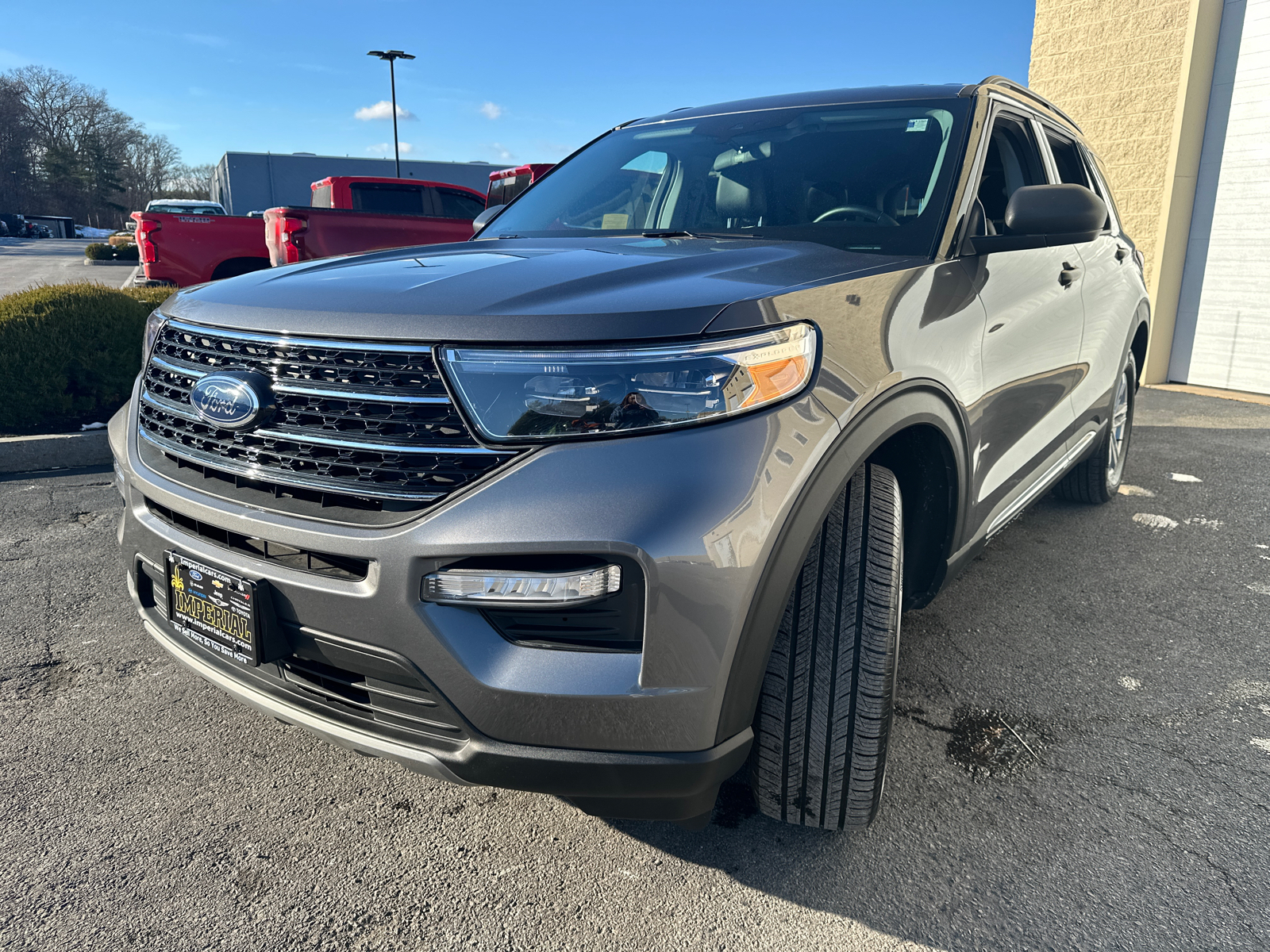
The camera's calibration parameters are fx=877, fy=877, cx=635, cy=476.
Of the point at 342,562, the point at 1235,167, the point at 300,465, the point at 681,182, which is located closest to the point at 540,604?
the point at 342,562

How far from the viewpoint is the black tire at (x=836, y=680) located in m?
1.71

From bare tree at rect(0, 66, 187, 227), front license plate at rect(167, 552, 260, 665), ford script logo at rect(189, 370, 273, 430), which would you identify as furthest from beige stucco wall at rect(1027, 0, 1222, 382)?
bare tree at rect(0, 66, 187, 227)

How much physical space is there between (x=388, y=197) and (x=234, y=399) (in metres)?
11.5

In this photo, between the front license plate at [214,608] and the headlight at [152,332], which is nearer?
the front license plate at [214,608]

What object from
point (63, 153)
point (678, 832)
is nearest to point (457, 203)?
point (678, 832)

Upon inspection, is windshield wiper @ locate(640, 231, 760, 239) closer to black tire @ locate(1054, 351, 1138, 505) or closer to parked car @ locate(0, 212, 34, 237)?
black tire @ locate(1054, 351, 1138, 505)

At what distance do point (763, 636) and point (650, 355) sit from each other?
1.70 feet

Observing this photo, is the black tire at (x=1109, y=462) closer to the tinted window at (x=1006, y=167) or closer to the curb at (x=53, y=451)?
the tinted window at (x=1006, y=167)

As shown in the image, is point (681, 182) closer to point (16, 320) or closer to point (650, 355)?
point (650, 355)

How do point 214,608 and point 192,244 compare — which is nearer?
point 214,608

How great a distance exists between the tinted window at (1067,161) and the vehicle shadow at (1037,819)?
1.75m

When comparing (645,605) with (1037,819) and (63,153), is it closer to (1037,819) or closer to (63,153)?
(1037,819)

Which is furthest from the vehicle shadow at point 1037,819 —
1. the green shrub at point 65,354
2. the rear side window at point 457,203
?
the rear side window at point 457,203

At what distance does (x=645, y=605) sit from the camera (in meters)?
1.40
